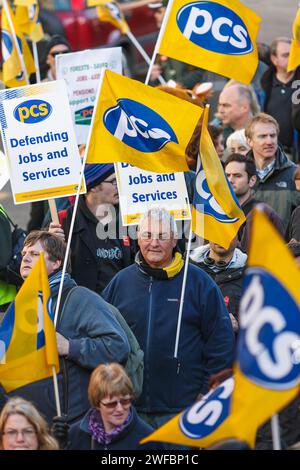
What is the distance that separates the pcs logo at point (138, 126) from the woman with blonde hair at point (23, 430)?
6.93ft

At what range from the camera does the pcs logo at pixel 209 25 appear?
934 centimetres

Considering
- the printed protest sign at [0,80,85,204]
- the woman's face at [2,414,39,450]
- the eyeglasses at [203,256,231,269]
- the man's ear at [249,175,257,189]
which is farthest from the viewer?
the man's ear at [249,175,257,189]

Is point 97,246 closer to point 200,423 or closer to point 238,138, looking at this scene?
point 238,138

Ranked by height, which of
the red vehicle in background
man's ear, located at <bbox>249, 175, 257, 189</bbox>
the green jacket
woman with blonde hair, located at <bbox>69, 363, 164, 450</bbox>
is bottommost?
the red vehicle in background

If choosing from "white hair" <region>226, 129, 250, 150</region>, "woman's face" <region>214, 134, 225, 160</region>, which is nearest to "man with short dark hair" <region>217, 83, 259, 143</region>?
"white hair" <region>226, 129, 250, 150</region>

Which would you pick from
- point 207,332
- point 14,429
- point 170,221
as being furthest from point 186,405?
point 14,429

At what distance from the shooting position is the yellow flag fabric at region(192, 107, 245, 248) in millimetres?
8141

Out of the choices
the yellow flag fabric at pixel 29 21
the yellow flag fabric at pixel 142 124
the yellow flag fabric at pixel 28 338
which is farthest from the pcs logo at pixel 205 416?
the yellow flag fabric at pixel 29 21

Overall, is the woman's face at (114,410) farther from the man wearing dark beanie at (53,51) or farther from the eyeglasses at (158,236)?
the man wearing dark beanie at (53,51)

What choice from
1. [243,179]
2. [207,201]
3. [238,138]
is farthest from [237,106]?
[207,201]

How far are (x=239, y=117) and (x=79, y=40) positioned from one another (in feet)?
19.9

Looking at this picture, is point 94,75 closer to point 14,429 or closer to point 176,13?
point 176,13

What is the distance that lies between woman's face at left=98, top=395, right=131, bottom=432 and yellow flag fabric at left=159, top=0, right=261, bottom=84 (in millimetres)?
3229

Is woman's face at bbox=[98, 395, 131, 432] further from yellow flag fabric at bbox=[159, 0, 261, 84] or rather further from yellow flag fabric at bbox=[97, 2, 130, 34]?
yellow flag fabric at bbox=[97, 2, 130, 34]
